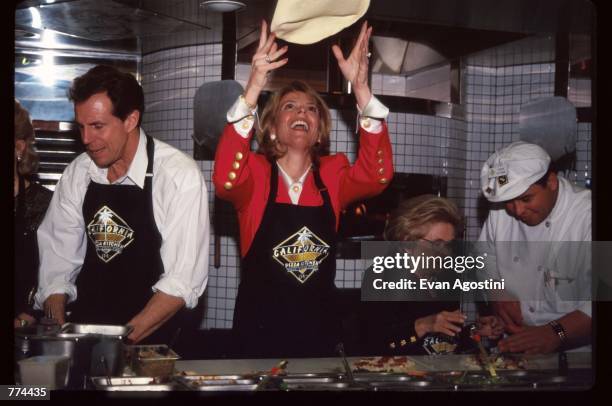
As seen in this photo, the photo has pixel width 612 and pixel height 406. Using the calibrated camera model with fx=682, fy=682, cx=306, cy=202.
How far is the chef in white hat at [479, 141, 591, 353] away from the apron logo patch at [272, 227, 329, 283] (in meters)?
0.41

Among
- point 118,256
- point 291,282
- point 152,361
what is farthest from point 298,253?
point 152,361

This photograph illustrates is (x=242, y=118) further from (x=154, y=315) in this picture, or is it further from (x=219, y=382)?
(x=219, y=382)

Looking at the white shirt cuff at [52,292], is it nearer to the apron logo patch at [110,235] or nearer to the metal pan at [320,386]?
the apron logo patch at [110,235]

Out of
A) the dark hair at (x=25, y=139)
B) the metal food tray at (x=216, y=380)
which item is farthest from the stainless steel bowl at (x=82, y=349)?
the dark hair at (x=25, y=139)

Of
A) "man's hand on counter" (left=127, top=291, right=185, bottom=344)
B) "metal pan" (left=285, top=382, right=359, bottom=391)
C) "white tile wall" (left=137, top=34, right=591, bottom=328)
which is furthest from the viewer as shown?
"white tile wall" (left=137, top=34, right=591, bottom=328)

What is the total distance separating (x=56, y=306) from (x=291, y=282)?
53 centimetres

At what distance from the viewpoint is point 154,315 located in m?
1.42

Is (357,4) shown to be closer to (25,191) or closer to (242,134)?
(242,134)

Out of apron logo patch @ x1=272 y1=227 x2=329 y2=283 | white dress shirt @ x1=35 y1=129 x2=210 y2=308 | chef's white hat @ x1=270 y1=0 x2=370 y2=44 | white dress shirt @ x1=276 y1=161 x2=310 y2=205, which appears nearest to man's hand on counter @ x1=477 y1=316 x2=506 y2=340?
apron logo patch @ x1=272 y1=227 x2=329 y2=283

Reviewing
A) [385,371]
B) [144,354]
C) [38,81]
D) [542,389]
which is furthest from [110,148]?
[542,389]

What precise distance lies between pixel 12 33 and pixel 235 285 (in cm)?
113

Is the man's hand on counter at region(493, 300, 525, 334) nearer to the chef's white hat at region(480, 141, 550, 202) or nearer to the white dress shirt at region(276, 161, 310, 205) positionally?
the chef's white hat at region(480, 141, 550, 202)

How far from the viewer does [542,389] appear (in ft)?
4.27

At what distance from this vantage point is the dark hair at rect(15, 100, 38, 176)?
1.46m
